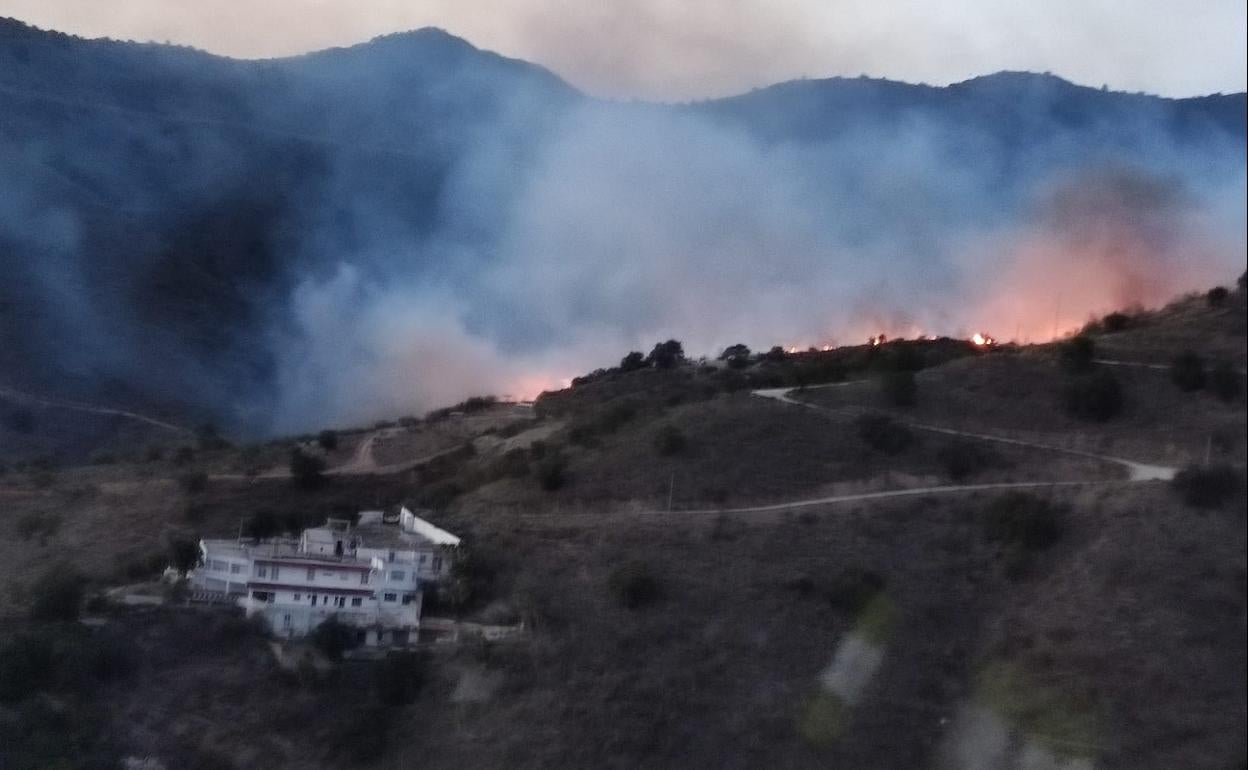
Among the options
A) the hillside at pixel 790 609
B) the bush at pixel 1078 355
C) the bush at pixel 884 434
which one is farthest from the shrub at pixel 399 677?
the bush at pixel 1078 355

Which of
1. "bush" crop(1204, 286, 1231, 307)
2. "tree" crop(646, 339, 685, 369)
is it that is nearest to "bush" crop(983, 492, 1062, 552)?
"bush" crop(1204, 286, 1231, 307)

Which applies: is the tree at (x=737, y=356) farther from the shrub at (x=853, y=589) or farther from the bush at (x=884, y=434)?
the shrub at (x=853, y=589)

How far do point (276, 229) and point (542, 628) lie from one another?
70.0ft

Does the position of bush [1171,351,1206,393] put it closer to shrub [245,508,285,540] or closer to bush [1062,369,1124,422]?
bush [1062,369,1124,422]

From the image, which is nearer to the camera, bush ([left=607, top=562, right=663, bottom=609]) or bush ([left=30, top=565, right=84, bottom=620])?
bush ([left=30, top=565, right=84, bottom=620])

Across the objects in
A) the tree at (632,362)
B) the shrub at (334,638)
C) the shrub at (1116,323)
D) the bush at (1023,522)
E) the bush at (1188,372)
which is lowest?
the shrub at (334,638)

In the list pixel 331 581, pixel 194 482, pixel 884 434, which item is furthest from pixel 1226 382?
pixel 194 482

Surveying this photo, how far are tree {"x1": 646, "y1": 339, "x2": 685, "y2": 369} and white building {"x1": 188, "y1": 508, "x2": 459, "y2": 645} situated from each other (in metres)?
12.4

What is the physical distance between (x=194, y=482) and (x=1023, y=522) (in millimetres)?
10459

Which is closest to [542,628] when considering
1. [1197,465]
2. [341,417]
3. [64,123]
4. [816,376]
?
[1197,465]

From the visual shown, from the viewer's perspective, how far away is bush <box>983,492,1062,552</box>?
36.1 feet

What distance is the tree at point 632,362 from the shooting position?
25625 mm

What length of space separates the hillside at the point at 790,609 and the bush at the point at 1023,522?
25 mm

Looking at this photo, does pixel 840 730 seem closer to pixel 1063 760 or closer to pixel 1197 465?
pixel 1063 760
